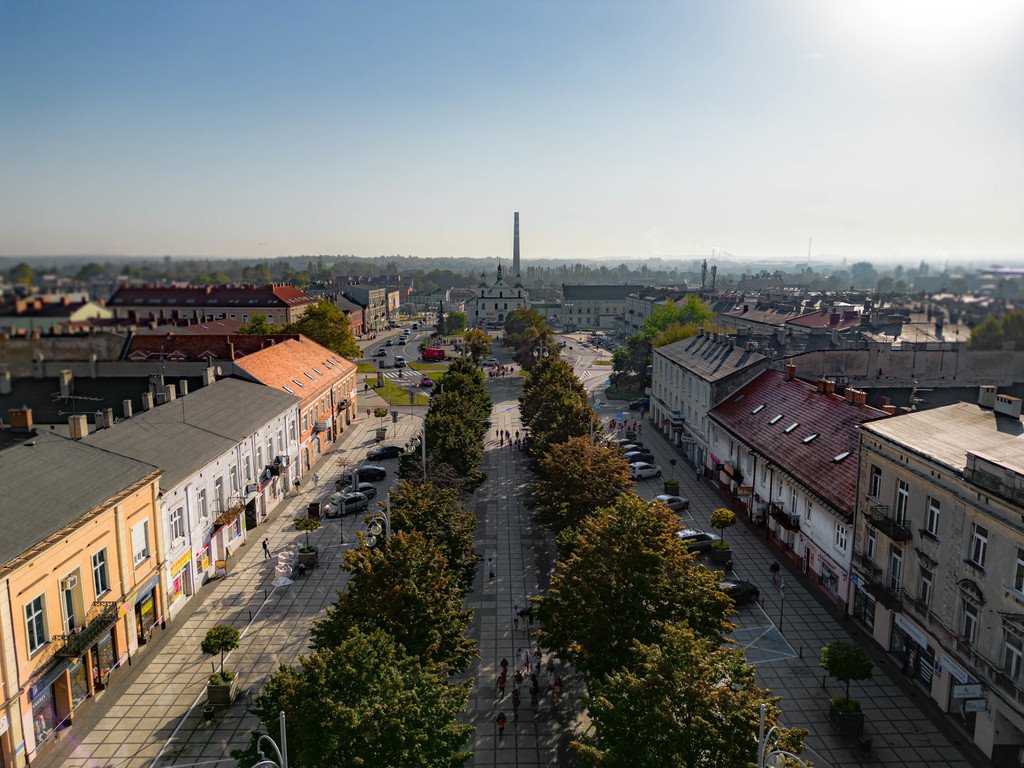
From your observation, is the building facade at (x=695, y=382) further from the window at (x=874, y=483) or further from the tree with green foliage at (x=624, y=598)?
the tree with green foliage at (x=624, y=598)

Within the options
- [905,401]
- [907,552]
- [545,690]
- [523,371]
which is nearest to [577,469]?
[545,690]

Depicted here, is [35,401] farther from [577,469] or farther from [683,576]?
[683,576]

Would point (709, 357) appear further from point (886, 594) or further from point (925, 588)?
point (925, 588)

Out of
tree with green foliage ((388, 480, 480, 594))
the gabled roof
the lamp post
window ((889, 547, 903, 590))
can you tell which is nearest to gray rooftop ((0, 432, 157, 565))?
tree with green foliage ((388, 480, 480, 594))

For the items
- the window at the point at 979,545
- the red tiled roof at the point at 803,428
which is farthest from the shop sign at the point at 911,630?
the red tiled roof at the point at 803,428

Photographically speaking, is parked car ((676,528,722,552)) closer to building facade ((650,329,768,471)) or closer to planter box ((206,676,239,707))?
building facade ((650,329,768,471))

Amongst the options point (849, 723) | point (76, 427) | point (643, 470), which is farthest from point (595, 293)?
point (849, 723)
